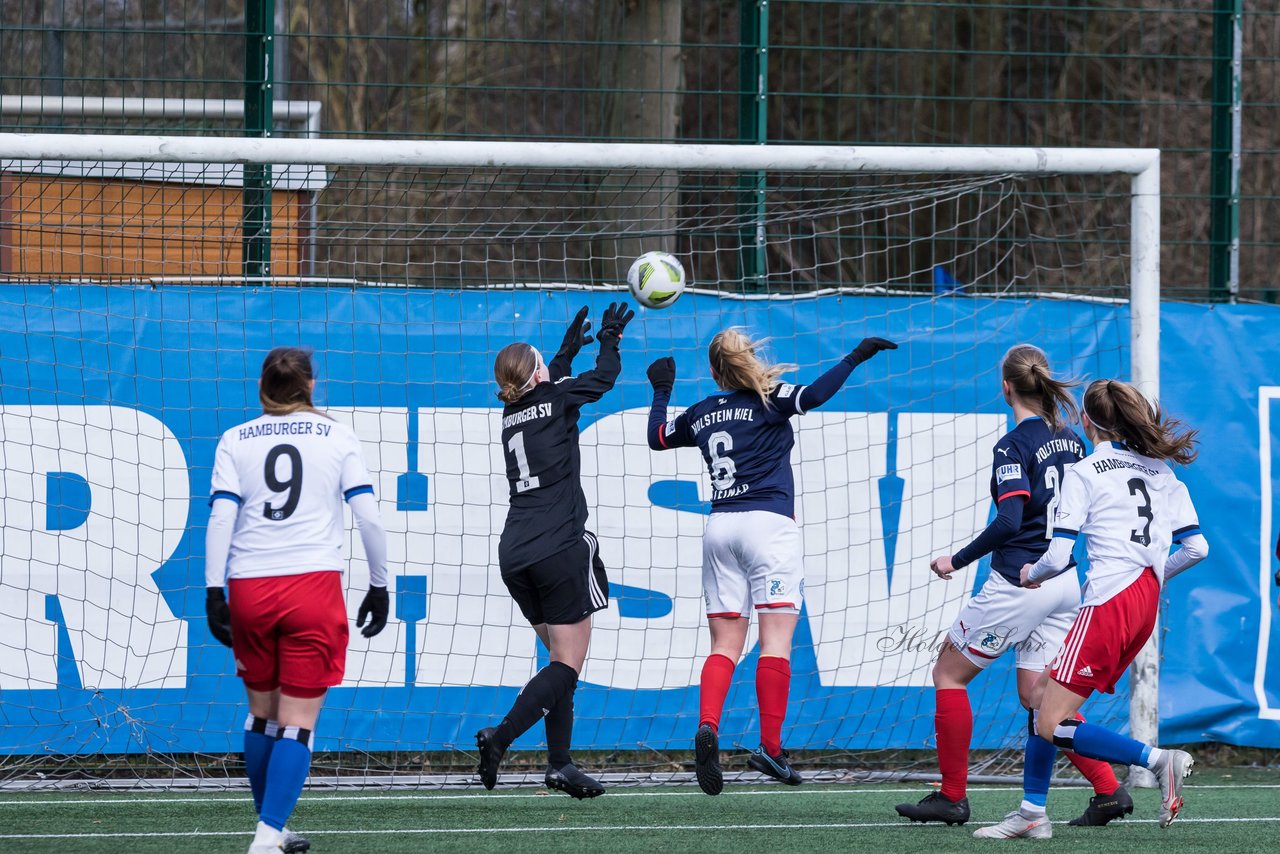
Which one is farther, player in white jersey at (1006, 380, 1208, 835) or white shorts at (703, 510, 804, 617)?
white shorts at (703, 510, 804, 617)

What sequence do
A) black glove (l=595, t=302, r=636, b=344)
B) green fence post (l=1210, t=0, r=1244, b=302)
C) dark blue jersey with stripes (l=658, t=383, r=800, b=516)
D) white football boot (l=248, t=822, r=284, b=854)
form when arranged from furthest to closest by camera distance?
green fence post (l=1210, t=0, r=1244, b=302) < black glove (l=595, t=302, r=636, b=344) < dark blue jersey with stripes (l=658, t=383, r=800, b=516) < white football boot (l=248, t=822, r=284, b=854)

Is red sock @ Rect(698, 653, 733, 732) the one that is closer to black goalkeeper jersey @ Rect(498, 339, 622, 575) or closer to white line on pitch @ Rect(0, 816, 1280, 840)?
white line on pitch @ Rect(0, 816, 1280, 840)

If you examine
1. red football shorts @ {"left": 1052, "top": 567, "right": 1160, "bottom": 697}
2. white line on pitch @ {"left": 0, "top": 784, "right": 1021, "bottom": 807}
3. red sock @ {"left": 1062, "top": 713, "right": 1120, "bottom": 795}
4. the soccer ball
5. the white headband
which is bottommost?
white line on pitch @ {"left": 0, "top": 784, "right": 1021, "bottom": 807}

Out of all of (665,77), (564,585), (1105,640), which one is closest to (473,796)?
(564,585)

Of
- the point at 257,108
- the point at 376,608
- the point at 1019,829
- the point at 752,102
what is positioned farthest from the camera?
the point at 752,102

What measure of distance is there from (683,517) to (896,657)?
1.41 meters

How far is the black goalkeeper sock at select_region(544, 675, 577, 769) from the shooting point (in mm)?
6469

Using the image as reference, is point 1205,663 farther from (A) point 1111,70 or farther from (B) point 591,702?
(A) point 1111,70

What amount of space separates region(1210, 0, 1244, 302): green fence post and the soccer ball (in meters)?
3.83

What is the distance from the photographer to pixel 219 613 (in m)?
5.04

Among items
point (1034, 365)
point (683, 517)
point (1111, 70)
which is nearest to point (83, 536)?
point (683, 517)

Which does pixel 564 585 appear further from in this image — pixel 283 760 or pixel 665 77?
pixel 665 77

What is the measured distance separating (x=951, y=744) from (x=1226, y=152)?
4685 millimetres

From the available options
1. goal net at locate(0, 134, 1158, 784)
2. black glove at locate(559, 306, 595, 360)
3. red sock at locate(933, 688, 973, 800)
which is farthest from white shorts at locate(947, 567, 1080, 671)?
black glove at locate(559, 306, 595, 360)
